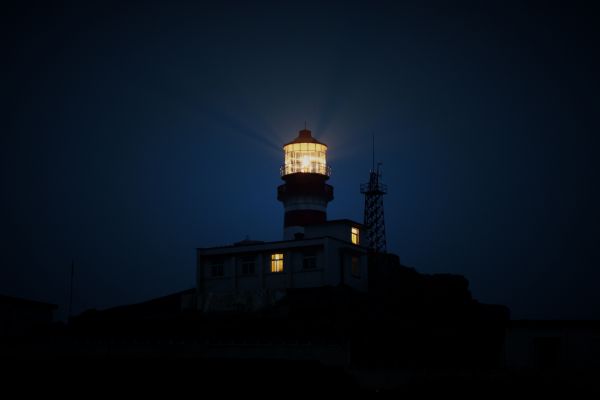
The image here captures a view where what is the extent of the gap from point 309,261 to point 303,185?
977 cm

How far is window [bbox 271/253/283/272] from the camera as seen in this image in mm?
50750

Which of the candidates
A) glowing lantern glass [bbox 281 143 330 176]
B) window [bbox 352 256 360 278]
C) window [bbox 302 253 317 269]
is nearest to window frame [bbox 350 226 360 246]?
window [bbox 352 256 360 278]

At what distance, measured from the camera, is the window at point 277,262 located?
50750mm

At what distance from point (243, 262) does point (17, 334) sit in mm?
15623

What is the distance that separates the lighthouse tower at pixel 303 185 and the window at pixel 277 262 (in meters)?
5.35

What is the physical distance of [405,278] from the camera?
175 ft

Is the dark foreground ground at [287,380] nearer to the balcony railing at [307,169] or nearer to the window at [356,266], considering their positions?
the window at [356,266]

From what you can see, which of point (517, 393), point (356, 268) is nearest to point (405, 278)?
point (356, 268)

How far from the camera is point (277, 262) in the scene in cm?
5091

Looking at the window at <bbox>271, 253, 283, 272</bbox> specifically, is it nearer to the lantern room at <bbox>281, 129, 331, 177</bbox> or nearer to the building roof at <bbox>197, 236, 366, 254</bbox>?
the building roof at <bbox>197, 236, 366, 254</bbox>

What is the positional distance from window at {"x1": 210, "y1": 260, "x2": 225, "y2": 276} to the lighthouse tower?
6.16 m

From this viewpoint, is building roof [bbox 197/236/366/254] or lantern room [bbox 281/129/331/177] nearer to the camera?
building roof [bbox 197/236/366/254]

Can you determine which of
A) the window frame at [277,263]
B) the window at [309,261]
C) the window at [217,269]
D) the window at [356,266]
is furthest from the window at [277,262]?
the window at [356,266]

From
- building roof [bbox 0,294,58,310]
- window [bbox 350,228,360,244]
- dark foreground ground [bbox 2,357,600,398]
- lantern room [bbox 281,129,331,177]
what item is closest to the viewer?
dark foreground ground [bbox 2,357,600,398]
